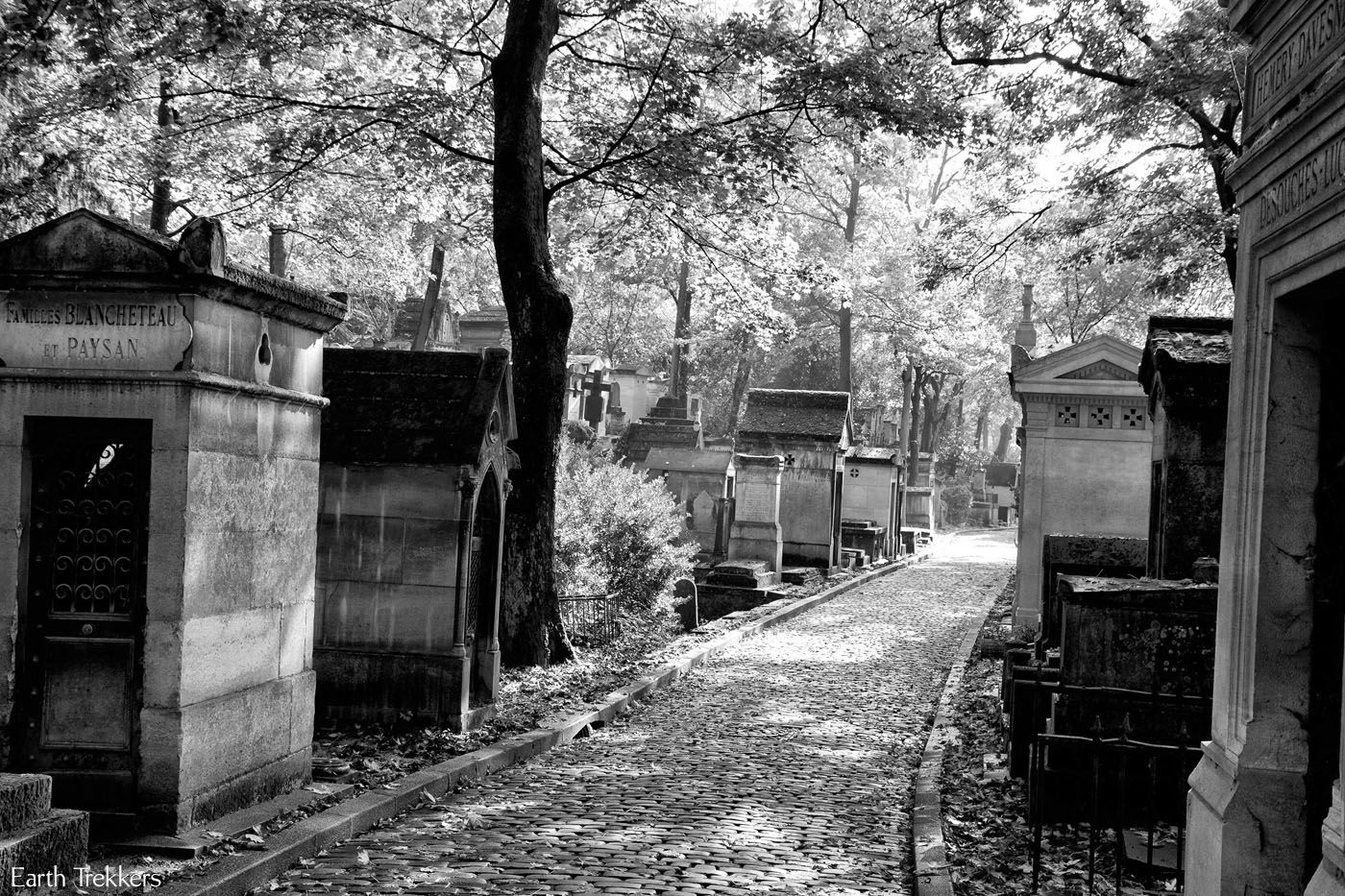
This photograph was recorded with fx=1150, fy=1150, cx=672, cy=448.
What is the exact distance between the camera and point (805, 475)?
2666 cm

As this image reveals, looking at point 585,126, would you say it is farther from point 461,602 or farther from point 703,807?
point 703,807

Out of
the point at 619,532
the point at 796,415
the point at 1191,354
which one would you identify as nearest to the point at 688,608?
the point at 619,532

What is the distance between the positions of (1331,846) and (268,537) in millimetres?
5613

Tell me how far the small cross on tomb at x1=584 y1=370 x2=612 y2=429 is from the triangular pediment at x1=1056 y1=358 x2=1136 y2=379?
90.3 ft

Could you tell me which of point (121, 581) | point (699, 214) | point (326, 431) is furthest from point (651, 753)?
point (699, 214)

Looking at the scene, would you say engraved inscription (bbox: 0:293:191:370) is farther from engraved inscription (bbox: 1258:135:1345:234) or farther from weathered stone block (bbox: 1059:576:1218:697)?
weathered stone block (bbox: 1059:576:1218:697)

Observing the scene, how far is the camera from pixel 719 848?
6551 millimetres

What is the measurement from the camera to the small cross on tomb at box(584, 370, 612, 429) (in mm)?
42375

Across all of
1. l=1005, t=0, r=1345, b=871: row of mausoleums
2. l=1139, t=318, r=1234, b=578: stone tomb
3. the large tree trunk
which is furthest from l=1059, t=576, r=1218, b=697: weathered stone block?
the large tree trunk

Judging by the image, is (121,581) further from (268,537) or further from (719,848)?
(719,848)

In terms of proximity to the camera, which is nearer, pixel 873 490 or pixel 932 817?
pixel 932 817

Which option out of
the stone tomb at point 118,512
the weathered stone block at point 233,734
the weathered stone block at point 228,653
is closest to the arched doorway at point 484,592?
the weathered stone block at point 233,734

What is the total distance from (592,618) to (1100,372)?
766cm

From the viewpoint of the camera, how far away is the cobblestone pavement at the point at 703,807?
19.6 ft
